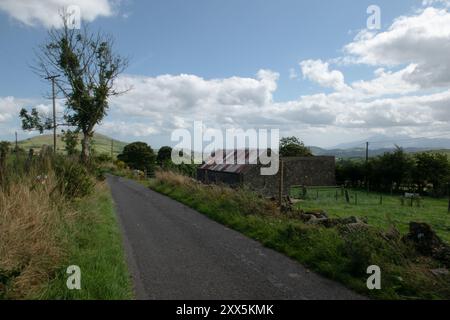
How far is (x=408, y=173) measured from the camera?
129 feet

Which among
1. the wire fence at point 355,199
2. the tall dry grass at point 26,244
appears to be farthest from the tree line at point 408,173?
the tall dry grass at point 26,244

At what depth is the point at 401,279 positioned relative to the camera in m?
5.60

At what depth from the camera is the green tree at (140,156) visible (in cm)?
5859

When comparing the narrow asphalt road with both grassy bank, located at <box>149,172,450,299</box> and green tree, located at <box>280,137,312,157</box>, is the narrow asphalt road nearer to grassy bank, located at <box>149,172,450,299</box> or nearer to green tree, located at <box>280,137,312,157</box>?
grassy bank, located at <box>149,172,450,299</box>

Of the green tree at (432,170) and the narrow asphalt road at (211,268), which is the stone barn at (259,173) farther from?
the green tree at (432,170)

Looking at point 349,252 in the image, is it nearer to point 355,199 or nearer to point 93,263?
point 93,263

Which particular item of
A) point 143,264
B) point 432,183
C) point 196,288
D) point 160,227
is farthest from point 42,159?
point 432,183

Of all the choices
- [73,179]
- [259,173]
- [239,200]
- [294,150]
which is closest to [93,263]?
[73,179]

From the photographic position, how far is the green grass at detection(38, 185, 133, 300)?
492 centimetres

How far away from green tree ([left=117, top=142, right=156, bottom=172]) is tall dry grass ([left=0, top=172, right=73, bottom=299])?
51345mm

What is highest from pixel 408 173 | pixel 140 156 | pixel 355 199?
pixel 140 156

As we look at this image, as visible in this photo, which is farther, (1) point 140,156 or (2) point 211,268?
(1) point 140,156

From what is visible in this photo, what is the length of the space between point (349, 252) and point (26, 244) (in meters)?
5.52
